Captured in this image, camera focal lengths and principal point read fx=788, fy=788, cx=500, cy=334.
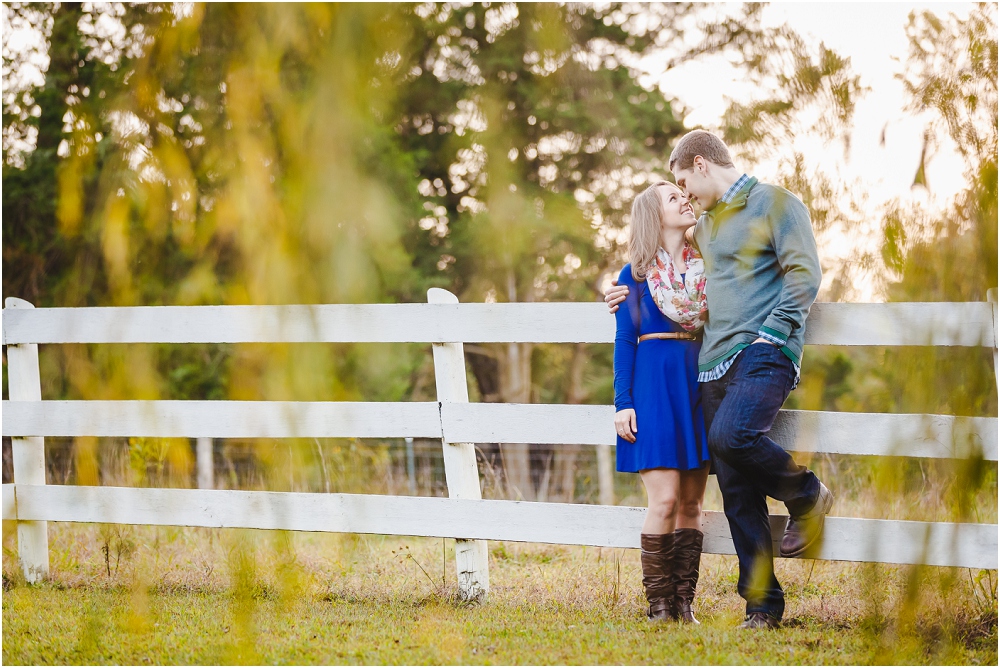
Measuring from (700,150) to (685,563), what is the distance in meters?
1.26

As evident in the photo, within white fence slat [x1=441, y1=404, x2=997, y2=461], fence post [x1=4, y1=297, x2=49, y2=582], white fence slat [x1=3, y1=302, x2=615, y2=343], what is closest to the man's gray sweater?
white fence slat [x1=441, y1=404, x2=997, y2=461]

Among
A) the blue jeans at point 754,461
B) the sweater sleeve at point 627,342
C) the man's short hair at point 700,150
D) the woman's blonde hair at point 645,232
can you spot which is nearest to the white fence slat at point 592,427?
the blue jeans at point 754,461

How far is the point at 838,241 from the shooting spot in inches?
41.6

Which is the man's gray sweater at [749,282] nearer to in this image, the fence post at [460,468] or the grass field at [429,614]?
the grass field at [429,614]

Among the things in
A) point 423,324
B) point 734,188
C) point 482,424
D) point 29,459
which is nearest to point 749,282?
point 734,188

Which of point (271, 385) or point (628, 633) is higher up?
point (271, 385)

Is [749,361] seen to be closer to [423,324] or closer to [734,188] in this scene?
[734,188]

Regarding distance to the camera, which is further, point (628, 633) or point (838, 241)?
point (628, 633)

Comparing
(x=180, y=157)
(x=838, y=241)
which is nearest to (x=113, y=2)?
(x=180, y=157)

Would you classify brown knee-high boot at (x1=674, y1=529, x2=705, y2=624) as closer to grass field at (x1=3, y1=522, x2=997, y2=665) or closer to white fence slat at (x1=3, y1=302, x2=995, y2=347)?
grass field at (x1=3, y1=522, x2=997, y2=665)

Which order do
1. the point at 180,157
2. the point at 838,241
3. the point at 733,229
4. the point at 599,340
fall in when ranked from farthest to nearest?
1. the point at 599,340
2. the point at 733,229
3. the point at 838,241
4. the point at 180,157

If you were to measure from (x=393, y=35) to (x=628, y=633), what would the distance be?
6.48 ft

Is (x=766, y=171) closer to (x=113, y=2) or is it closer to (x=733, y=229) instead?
(x=113, y=2)

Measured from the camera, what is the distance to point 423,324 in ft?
9.48
